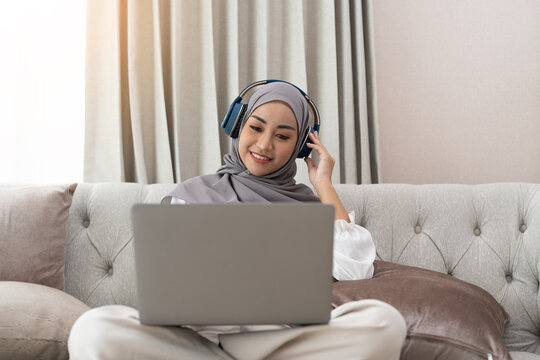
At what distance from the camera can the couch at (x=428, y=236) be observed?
1.54m

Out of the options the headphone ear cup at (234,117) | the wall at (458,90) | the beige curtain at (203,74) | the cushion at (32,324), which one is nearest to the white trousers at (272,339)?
the cushion at (32,324)

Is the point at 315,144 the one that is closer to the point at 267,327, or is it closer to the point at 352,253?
the point at 352,253

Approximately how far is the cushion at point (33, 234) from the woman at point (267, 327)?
0.32 m

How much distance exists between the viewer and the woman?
3.06ft

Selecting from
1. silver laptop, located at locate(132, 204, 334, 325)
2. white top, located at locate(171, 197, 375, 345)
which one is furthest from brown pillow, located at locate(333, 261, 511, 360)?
silver laptop, located at locate(132, 204, 334, 325)

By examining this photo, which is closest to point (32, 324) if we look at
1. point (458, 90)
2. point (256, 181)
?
point (256, 181)

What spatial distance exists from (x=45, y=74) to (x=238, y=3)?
2.65 ft

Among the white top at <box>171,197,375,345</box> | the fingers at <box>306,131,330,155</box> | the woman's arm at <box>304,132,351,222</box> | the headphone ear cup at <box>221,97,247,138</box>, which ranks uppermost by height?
the headphone ear cup at <box>221,97,247,138</box>

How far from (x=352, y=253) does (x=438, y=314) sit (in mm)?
320

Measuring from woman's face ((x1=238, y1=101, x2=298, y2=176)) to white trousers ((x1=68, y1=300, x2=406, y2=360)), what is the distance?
0.65m

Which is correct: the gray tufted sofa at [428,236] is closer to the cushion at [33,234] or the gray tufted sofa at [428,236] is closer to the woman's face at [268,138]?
the cushion at [33,234]

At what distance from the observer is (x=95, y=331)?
3.02 ft

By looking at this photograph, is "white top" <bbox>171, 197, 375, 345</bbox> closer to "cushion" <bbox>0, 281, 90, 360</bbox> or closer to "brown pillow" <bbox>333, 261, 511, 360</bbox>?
"brown pillow" <bbox>333, 261, 511, 360</bbox>

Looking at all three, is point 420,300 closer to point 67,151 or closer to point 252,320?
point 252,320
